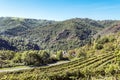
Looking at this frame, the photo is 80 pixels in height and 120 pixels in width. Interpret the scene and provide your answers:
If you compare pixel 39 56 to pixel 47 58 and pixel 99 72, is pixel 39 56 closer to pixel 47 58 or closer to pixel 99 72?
pixel 47 58

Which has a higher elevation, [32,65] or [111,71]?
[111,71]

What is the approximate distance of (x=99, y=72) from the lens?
87.4 m

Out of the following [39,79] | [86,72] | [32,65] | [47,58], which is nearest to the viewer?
[39,79]

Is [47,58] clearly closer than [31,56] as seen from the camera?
No

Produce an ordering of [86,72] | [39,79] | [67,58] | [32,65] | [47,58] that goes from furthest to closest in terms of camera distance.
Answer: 1. [67,58]
2. [47,58]
3. [32,65]
4. [86,72]
5. [39,79]

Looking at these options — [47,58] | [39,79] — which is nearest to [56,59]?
[47,58]

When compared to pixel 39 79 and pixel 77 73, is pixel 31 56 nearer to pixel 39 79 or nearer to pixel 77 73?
pixel 77 73

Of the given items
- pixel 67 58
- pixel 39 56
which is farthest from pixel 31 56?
pixel 67 58

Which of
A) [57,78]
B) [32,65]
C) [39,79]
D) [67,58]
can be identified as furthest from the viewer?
[67,58]

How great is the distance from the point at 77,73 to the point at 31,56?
59.5 m

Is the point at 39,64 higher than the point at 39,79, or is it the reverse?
the point at 39,79

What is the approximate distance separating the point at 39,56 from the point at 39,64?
698cm

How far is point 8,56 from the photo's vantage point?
6885 inches

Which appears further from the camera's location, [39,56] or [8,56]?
[8,56]
